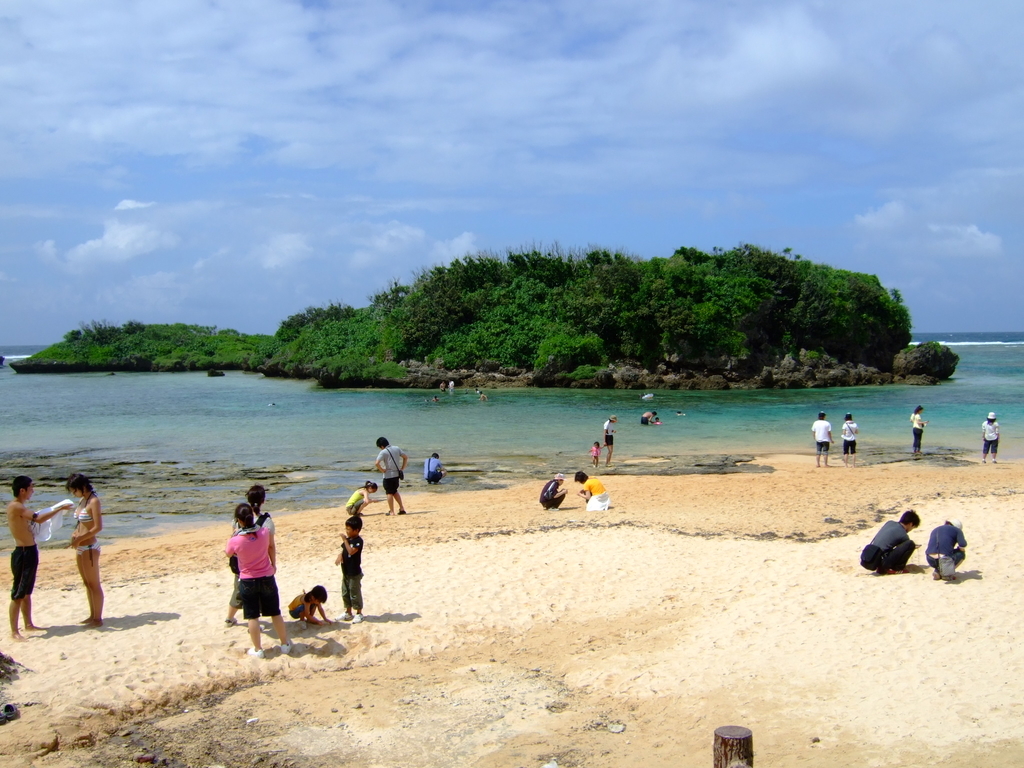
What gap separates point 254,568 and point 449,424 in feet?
79.3

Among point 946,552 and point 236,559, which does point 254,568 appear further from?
point 946,552

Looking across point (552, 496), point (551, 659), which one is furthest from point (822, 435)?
point (551, 659)

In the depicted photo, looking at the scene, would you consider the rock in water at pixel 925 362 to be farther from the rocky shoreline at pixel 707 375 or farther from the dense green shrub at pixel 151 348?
the dense green shrub at pixel 151 348

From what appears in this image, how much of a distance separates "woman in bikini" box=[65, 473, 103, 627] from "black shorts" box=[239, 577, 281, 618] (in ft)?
4.88

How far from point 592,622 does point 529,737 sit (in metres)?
2.66

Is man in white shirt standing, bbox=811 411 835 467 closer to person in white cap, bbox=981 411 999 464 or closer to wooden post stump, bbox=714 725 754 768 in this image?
person in white cap, bbox=981 411 999 464

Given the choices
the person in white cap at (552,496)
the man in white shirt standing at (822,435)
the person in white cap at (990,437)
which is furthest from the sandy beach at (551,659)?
the person in white cap at (990,437)

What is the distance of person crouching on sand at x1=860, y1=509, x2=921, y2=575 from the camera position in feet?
32.9

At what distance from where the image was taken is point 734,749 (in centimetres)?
474

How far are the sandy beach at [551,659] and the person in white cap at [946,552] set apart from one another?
14 cm

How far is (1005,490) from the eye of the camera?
1636 centimetres

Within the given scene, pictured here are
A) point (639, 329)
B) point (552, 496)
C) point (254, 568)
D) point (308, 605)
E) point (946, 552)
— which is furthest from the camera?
point (639, 329)

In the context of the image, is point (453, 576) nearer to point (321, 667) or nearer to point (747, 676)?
point (321, 667)

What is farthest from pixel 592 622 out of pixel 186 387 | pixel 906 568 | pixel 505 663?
pixel 186 387
